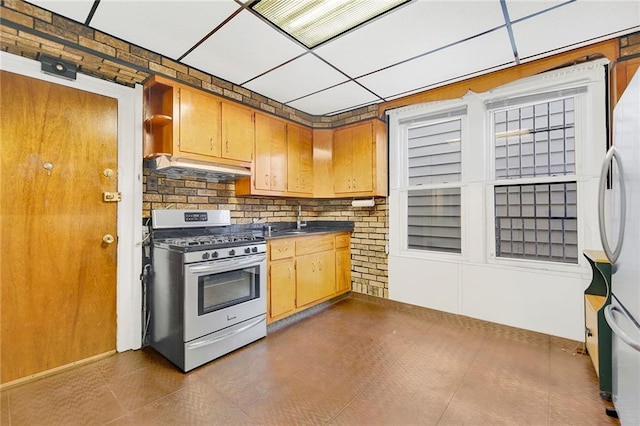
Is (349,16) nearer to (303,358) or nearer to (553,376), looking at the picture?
(303,358)

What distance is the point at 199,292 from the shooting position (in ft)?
7.73

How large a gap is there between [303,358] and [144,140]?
7.89 ft

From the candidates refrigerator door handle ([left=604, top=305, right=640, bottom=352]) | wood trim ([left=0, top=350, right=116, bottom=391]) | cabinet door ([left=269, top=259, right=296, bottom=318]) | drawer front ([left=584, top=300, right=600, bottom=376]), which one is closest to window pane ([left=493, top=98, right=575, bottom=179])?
drawer front ([left=584, top=300, right=600, bottom=376])

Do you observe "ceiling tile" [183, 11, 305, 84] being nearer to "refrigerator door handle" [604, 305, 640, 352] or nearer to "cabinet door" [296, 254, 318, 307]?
"cabinet door" [296, 254, 318, 307]

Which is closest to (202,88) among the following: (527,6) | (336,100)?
(336,100)

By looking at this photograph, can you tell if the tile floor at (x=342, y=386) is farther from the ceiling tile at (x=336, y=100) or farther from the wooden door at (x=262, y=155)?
→ the ceiling tile at (x=336, y=100)

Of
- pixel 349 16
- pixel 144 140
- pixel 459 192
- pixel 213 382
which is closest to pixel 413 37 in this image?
pixel 349 16

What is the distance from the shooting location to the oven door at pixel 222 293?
7.55 feet

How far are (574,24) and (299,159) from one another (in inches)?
112

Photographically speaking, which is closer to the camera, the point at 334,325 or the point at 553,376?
the point at 553,376

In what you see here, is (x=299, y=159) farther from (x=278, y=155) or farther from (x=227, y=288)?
(x=227, y=288)

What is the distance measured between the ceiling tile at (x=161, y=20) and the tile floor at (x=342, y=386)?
2.58m

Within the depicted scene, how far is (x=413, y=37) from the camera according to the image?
7.45 feet

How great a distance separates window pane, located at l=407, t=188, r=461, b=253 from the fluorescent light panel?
2.18m
